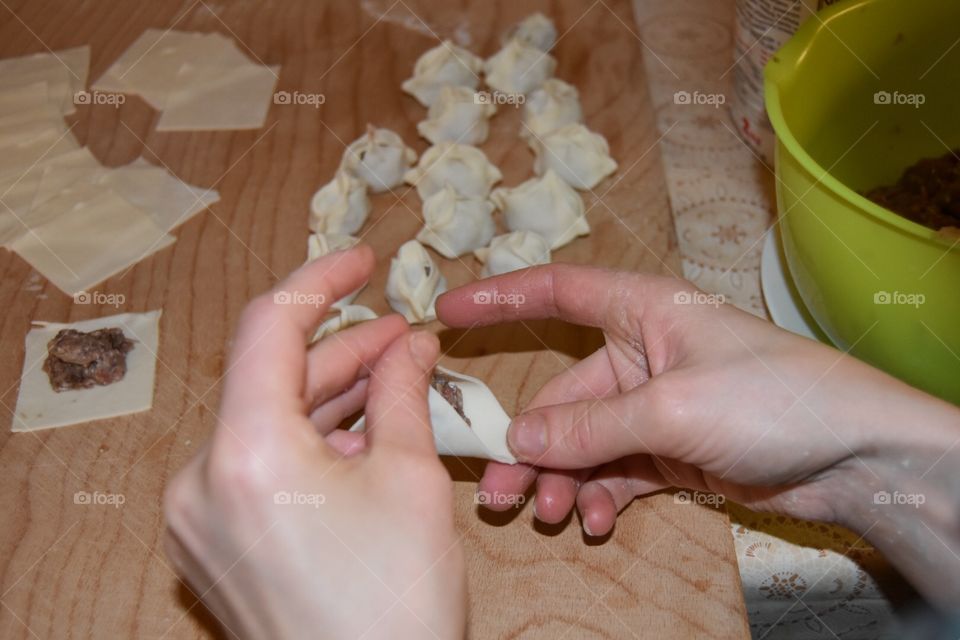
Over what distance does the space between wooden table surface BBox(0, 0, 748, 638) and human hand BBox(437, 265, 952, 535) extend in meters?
0.05

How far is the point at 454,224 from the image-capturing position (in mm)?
1267

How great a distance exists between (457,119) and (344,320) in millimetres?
490

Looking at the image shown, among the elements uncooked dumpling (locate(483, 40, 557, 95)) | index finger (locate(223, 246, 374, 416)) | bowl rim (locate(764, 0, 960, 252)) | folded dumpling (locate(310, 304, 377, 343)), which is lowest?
folded dumpling (locate(310, 304, 377, 343))

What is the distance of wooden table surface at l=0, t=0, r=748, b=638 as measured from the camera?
0.94 metres

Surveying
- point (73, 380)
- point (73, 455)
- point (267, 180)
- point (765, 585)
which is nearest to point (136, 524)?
point (73, 455)

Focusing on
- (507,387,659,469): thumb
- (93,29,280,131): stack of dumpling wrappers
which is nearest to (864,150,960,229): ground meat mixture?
(507,387,659,469): thumb

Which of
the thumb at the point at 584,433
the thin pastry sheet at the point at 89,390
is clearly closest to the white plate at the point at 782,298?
the thumb at the point at 584,433

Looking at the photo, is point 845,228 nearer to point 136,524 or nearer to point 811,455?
point 811,455

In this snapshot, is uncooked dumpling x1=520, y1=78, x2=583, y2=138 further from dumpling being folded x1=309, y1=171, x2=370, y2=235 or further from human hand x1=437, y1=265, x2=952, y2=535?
human hand x1=437, y1=265, x2=952, y2=535

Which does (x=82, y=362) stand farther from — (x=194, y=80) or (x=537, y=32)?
(x=537, y=32)

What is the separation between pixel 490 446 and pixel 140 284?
0.63 metres

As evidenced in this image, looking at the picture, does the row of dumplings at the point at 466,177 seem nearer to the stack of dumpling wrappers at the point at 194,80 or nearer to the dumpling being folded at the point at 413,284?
the dumpling being folded at the point at 413,284

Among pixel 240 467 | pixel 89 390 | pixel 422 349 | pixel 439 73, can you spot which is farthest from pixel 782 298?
pixel 89 390

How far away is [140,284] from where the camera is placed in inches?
49.5
